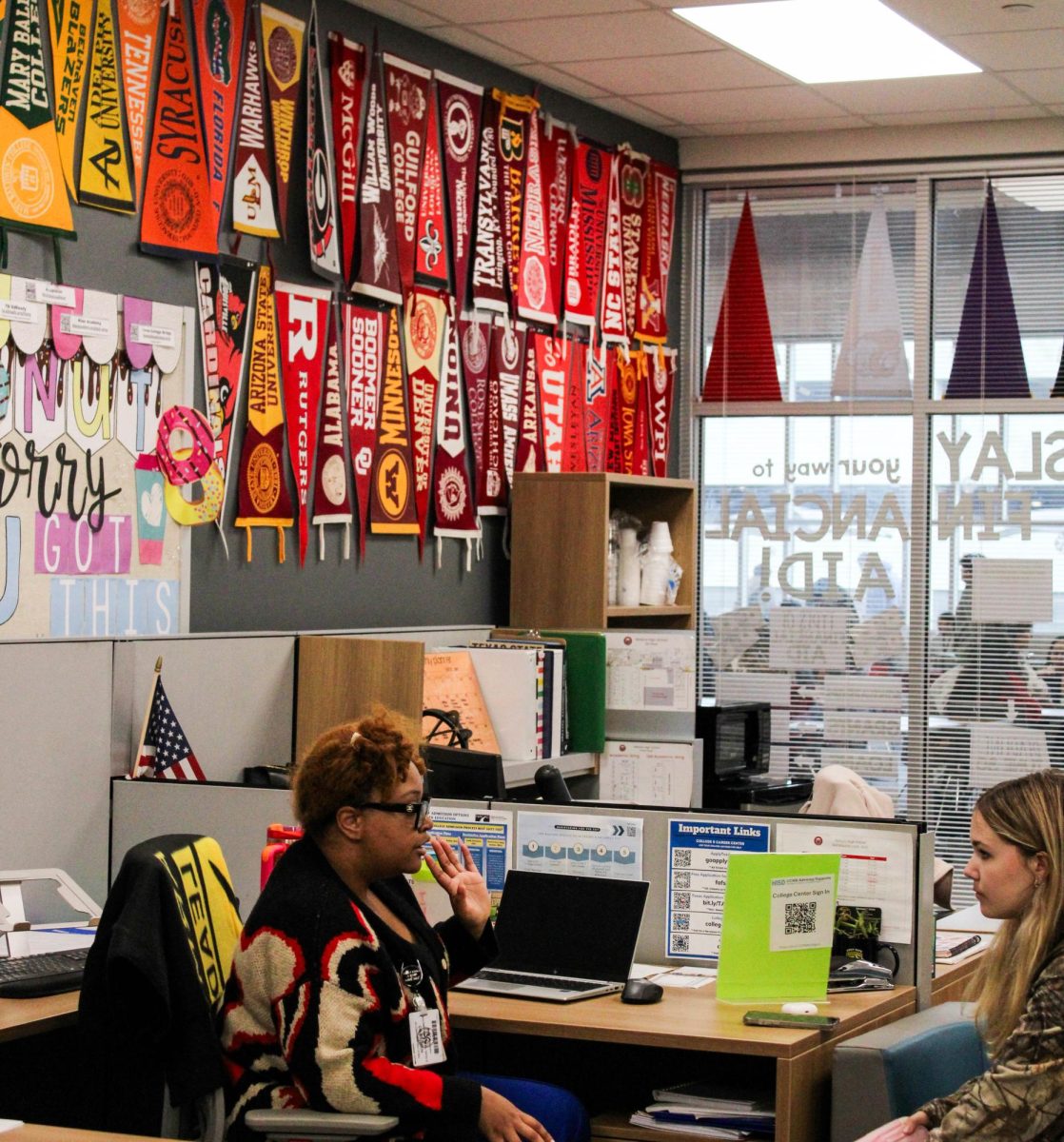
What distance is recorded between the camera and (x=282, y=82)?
4.62 m

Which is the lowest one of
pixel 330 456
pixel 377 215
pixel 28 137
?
pixel 330 456

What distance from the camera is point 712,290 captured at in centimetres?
692

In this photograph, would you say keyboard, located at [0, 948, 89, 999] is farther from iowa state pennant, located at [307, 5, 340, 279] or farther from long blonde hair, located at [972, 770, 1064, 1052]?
iowa state pennant, located at [307, 5, 340, 279]

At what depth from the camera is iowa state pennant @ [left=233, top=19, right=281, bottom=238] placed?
4461 millimetres

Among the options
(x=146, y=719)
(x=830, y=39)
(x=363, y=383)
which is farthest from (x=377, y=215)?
(x=146, y=719)

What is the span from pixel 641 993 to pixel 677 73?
370 centimetres

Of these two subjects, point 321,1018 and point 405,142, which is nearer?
point 321,1018

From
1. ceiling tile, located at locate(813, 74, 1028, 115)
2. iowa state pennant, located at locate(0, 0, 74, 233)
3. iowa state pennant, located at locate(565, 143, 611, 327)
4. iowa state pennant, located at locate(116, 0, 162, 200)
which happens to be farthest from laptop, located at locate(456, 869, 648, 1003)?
ceiling tile, located at locate(813, 74, 1028, 115)

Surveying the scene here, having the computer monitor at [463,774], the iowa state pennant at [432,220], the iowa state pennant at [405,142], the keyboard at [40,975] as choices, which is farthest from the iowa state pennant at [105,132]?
the keyboard at [40,975]

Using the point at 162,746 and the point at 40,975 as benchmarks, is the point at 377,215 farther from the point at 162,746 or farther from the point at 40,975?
the point at 40,975

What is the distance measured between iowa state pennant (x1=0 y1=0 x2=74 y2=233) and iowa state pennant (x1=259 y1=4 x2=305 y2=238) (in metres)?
0.86

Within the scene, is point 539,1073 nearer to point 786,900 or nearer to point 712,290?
point 786,900

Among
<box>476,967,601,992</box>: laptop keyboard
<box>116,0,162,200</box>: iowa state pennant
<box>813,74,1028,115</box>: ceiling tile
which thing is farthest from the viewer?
<box>813,74,1028,115</box>: ceiling tile

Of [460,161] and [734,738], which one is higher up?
[460,161]
